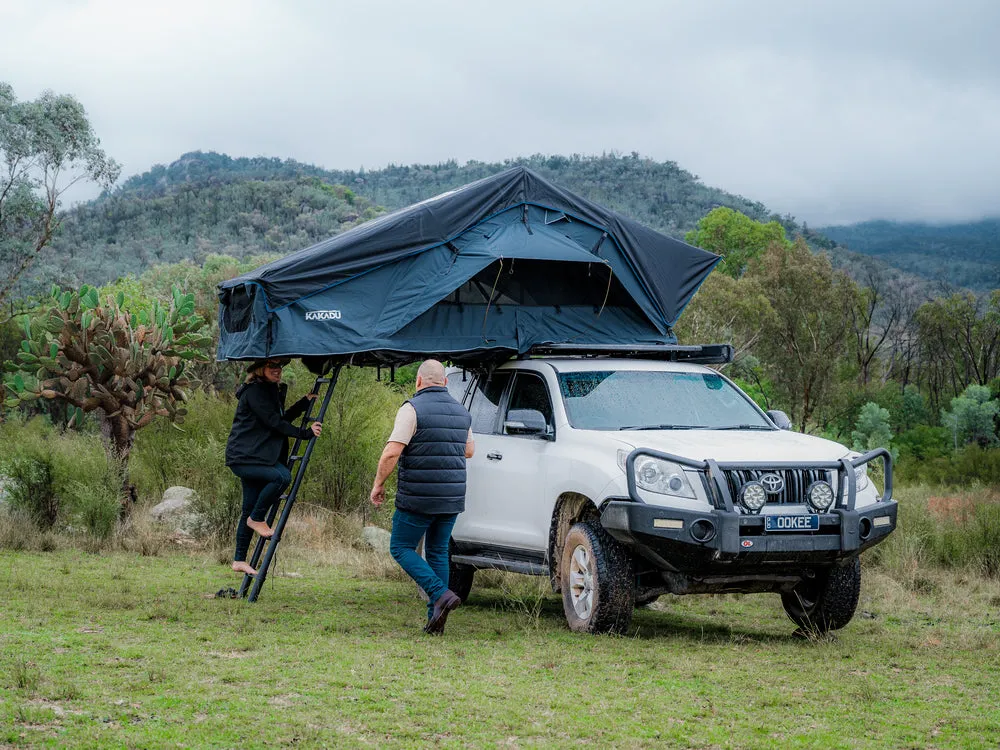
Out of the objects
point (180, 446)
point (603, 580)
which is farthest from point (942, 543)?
point (180, 446)

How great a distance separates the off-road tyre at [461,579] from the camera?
1064 cm

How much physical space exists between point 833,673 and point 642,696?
60.0 inches

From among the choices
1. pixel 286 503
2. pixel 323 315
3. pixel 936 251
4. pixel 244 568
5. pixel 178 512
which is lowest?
pixel 178 512

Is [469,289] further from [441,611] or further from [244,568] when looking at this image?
[441,611]

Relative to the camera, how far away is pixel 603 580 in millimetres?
8258

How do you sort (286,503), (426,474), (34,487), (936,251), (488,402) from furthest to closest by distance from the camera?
(936,251)
(34,487)
(488,402)
(286,503)
(426,474)

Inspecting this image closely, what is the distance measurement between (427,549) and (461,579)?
1.85 m

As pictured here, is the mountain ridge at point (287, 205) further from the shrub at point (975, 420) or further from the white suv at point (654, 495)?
the white suv at point (654, 495)

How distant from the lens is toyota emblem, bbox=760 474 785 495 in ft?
26.1

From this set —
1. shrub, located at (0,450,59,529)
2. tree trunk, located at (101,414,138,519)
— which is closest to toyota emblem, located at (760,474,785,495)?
tree trunk, located at (101,414,138,519)

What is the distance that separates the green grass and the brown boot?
0.15m

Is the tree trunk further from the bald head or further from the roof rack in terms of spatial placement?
the bald head

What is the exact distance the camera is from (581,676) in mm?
7004

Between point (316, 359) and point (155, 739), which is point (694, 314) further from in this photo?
point (155, 739)
